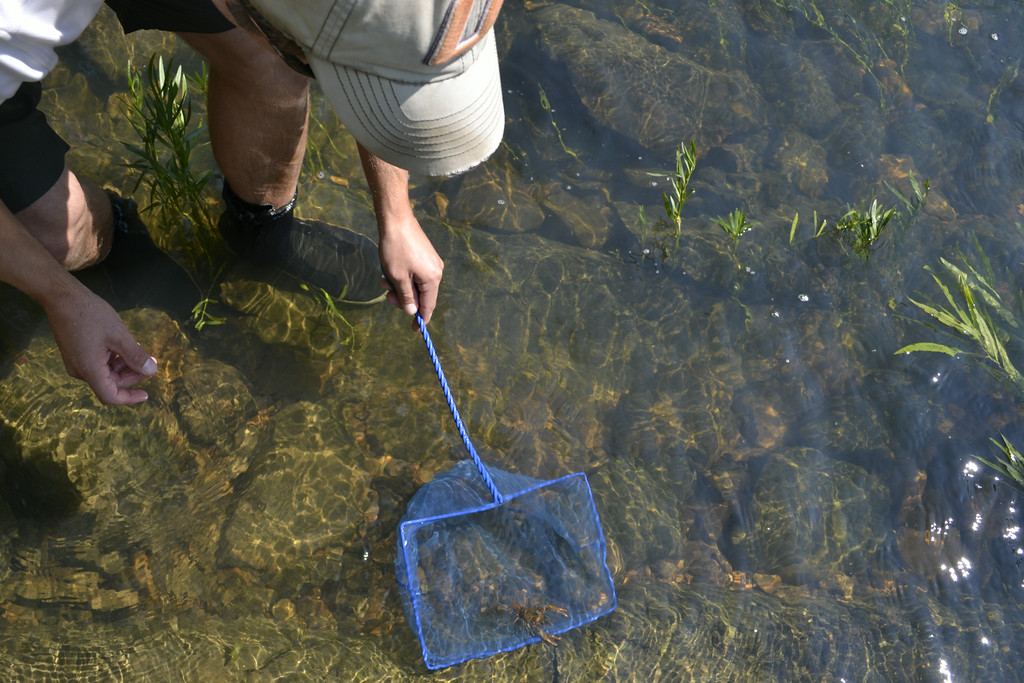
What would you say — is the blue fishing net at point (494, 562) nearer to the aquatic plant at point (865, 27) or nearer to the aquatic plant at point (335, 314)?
the aquatic plant at point (335, 314)

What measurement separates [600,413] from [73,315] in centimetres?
218

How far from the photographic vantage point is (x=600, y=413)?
3.61 m

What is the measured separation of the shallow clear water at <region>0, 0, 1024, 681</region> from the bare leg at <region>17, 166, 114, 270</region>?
0.30 m

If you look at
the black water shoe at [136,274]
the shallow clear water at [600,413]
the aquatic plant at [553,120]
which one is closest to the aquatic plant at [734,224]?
the shallow clear water at [600,413]

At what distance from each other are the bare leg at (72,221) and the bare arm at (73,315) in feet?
2.02

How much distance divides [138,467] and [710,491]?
2.46 m

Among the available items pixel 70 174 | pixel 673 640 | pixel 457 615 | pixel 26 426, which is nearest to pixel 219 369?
pixel 26 426

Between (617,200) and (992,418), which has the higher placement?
(617,200)

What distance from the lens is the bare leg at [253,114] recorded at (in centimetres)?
282

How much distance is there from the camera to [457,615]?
296cm

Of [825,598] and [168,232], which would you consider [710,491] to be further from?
[168,232]

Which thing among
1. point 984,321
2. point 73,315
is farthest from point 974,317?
point 73,315

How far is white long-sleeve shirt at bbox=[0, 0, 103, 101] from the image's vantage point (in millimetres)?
1751

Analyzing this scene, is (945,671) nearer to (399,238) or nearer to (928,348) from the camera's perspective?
(928,348)
